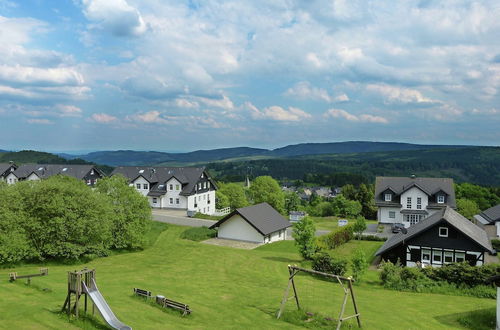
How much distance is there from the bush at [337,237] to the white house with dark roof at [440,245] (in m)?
6.20

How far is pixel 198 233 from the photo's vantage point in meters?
49.0

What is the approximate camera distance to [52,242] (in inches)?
1393

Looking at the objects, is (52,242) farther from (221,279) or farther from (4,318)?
(4,318)

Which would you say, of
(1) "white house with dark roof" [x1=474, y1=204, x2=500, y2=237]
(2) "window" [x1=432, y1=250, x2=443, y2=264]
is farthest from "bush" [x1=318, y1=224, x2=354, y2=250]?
(1) "white house with dark roof" [x1=474, y1=204, x2=500, y2=237]

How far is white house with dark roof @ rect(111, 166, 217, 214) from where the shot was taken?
69.2 metres

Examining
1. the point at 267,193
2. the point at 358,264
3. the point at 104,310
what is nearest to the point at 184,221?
the point at 267,193

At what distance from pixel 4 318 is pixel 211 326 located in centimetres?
857

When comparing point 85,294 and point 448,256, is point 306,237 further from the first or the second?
point 85,294

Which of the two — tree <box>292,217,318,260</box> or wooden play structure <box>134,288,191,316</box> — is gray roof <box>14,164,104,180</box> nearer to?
tree <box>292,217,318,260</box>

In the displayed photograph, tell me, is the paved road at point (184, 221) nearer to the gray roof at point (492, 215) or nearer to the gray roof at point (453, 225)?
the gray roof at point (453, 225)

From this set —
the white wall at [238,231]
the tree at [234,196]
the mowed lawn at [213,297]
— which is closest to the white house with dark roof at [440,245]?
the mowed lawn at [213,297]

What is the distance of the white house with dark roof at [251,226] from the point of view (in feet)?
153

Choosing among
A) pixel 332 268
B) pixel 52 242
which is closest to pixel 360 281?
pixel 332 268

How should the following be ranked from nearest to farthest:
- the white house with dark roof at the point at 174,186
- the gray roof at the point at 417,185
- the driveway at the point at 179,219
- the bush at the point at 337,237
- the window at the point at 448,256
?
1. the window at the point at 448,256
2. the bush at the point at 337,237
3. the driveway at the point at 179,219
4. the gray roof at the point at 417,185
5. the white house with dark roof at the point at 174,186
